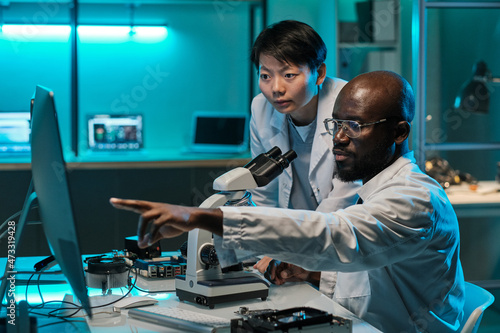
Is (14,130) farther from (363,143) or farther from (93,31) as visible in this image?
(363,143)

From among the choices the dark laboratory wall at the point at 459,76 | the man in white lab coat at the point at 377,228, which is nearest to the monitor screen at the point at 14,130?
the dark laboratory wall at the point at 459,76

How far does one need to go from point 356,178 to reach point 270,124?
72cm

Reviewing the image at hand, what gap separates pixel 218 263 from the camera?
1387 millimetres

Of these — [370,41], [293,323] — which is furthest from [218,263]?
[370,41]

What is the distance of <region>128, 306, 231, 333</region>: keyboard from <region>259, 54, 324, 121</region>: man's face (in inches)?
29.4

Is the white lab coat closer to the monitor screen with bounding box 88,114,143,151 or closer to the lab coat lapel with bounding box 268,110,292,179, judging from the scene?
the lab coat lapel with bounding box 268,110,292,179

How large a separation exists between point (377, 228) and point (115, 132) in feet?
11.5

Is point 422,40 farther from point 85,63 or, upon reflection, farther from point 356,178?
point 85,63

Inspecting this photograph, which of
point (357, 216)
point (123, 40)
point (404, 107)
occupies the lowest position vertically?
point (357, 216)

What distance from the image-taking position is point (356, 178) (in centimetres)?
136

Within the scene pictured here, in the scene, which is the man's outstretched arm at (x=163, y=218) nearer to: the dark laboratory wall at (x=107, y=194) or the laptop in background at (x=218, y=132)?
the dark laboratory wall at (x=107, y=194)

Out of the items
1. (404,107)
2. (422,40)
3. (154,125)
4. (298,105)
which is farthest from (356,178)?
(154,125)

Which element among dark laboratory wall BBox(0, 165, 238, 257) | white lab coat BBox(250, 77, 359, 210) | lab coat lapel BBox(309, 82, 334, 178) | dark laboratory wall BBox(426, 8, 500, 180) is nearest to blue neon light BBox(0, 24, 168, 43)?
dark laboratory wall BBox(0, 165, 238, 257)

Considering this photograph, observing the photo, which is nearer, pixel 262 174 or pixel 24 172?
pixel 262 174
